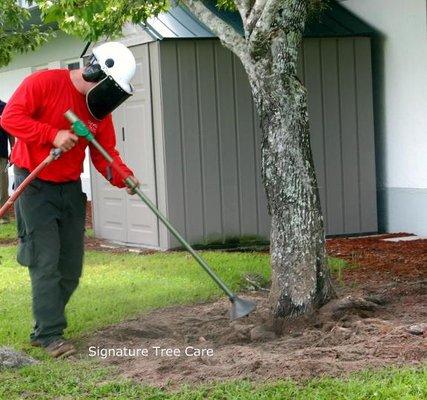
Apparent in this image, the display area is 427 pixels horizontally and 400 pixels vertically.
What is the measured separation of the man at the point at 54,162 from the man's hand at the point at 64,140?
5 cm

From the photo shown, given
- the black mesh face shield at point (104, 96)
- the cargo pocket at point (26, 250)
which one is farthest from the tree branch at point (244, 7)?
the cargo pocket at point (26, 250)

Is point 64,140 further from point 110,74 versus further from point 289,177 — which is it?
point 289,177

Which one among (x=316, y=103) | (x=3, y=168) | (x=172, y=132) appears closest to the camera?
(x=172, y=132)

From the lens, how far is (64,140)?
606 cm

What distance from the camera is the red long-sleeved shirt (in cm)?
615

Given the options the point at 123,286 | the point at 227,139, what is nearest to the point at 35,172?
the point at 123,286

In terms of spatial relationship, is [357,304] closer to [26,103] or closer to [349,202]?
[26,103]

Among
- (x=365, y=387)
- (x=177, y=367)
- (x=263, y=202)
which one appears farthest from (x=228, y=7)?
(x=365, y=387)

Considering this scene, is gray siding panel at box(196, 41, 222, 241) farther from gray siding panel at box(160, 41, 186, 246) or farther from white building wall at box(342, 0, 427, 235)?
white building wall at box(342, 0, 427, 235)

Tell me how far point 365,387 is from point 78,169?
8.39ft

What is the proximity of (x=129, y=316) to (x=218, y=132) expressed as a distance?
4025mm

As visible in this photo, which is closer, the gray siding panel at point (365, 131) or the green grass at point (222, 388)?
the green grass at point (222, 388)

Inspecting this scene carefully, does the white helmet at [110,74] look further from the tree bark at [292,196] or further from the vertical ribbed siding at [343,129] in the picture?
the vertical ribbed siding at [343,129]

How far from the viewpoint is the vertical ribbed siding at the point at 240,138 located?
10805 mm
